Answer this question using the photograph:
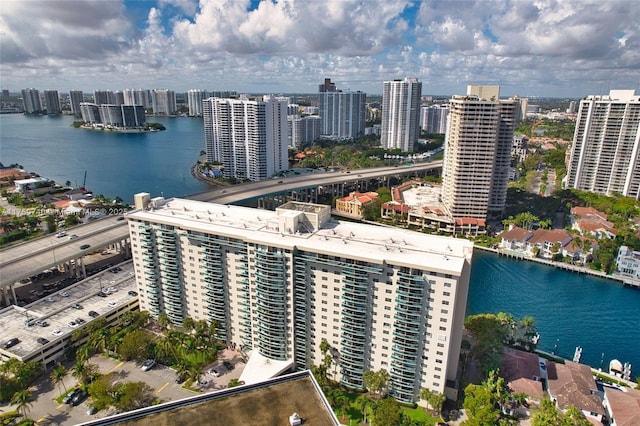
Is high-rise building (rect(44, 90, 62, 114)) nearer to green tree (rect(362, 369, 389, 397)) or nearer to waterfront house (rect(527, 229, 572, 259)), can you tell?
waterfront house (rect(527, 229, 572, 259))

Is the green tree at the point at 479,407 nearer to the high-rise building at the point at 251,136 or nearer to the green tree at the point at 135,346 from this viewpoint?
the green tree at the point at 135,346

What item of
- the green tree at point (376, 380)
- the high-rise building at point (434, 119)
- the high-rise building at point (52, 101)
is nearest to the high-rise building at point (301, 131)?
the high-rise building at point (434, 119)

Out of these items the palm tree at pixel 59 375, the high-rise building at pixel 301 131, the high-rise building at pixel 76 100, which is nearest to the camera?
the palm tree at pixel 59 375

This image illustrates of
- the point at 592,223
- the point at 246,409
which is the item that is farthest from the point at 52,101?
the point at 246,409

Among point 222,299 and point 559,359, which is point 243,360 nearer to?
point 222,299

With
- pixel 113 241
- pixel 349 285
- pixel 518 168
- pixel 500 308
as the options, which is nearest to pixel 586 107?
pixel 518 168

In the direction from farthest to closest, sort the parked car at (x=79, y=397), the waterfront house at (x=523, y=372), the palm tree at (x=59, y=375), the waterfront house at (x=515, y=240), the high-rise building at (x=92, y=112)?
the high-rise building at (x=92, y=112)
the waterfront house at (x=515, y=240)
the waterfront house at (x=523, y=372)
the palm tree at (x=59, y=375)
the parked car at (x=79, y=397)
